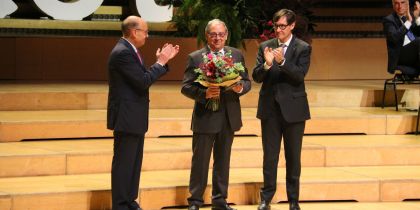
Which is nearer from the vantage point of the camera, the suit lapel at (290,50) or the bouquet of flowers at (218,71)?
the bouquet of flowers at (218,71)

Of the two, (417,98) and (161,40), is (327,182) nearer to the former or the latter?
(417,98)

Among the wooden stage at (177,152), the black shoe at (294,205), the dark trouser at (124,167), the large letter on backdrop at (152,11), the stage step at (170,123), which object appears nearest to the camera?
the dark trouser at (124,167)

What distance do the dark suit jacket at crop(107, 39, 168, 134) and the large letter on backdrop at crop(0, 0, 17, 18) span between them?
12.9 feet

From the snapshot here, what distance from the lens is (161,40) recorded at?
416 inches

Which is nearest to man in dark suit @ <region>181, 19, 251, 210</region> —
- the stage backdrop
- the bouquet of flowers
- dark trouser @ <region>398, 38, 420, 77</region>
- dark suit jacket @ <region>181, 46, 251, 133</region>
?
dark suit jacket @ <region>181, 46, 251, 133</region>

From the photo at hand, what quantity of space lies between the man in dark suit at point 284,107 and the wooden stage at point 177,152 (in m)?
0.45

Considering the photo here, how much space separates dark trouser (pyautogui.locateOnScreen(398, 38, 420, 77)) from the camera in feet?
29.1

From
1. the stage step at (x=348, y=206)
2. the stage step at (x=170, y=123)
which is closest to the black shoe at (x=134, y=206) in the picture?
the stage step at (x=348, y=206)

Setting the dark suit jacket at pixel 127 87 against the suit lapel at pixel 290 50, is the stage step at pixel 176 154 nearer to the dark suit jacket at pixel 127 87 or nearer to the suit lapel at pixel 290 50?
the dark suit jacket at pixel 127 87

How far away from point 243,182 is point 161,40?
375 cm

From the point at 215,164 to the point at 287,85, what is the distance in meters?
0.80

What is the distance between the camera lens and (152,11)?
1030 centimetres

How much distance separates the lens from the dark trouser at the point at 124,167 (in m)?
6.34

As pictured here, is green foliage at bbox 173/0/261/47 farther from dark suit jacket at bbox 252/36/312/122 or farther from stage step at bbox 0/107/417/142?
dark suit jacket at bbox 252/36/312/122
